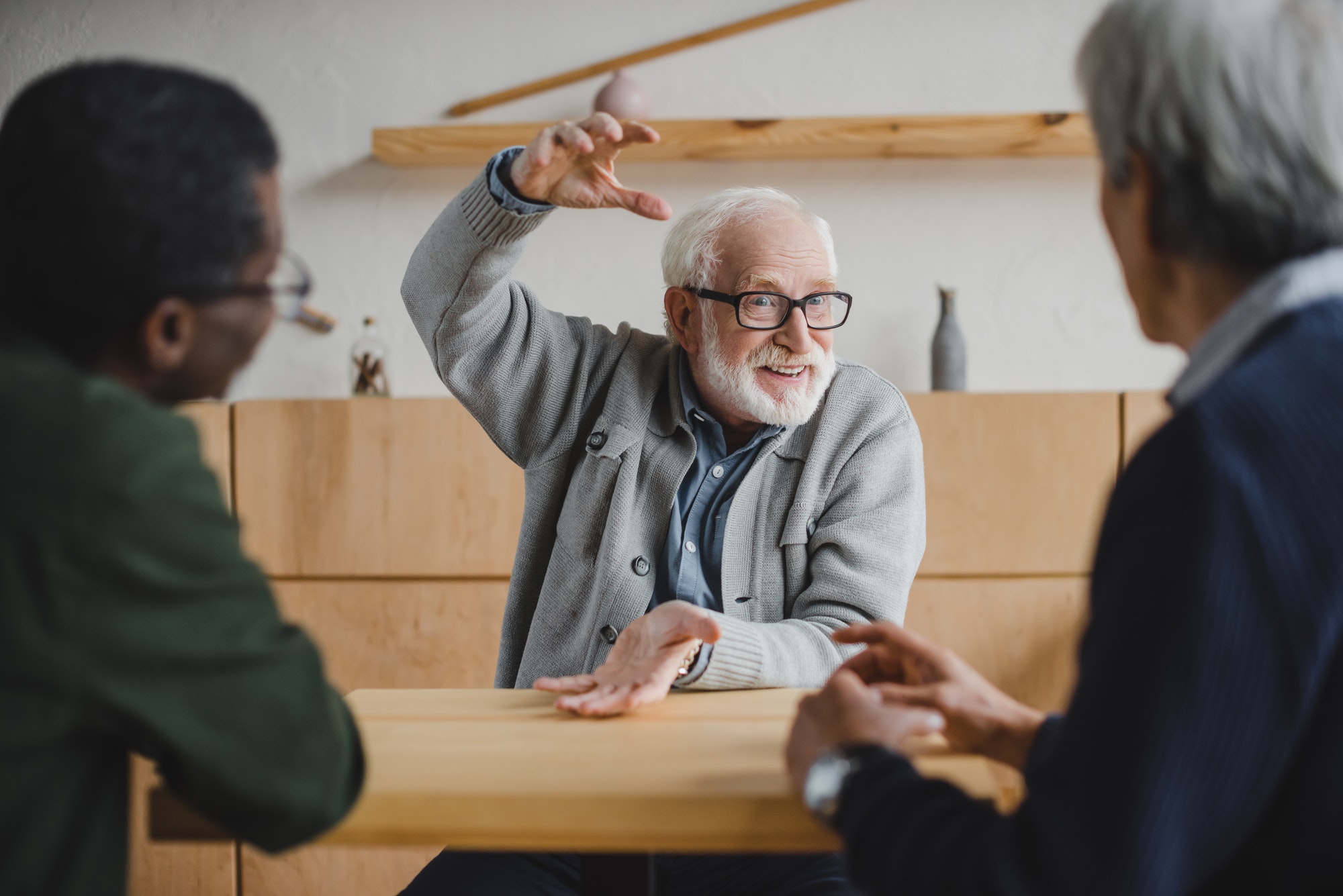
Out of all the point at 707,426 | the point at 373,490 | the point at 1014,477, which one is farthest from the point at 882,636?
the point at 373,490

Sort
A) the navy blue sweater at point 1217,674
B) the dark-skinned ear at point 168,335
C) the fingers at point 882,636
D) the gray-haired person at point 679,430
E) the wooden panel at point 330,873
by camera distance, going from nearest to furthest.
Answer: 1. the navy blue sweater at point 1217,674
2. the dark-skinned ear at point 168,335
3. the fingers at point 882,636
4. the gray-haired person at point 679,430
5. the wooden panel at point 330,873

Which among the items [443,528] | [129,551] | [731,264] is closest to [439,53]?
[443,528]

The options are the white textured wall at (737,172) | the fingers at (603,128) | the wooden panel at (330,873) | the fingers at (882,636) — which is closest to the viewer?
the fingers at (882,636)

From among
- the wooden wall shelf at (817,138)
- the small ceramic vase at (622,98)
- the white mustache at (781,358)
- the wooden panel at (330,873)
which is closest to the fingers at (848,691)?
the white mustache at (781,358)

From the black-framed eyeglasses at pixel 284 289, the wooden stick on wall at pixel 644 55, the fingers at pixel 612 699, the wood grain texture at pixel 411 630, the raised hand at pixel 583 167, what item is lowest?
the wood grain texture at pixel 411 630

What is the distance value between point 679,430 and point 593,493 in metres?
0.18

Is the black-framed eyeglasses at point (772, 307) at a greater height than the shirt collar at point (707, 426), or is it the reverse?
the black-framed eyeglasses at point (772, 307)

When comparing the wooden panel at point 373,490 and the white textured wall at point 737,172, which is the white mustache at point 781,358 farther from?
the white textured wall at point 737,172

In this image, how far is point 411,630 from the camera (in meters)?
2.71

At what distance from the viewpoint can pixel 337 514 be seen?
2.73m

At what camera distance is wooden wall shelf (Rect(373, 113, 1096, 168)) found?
2.85 m

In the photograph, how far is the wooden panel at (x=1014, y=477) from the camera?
Answer: 2.65 m

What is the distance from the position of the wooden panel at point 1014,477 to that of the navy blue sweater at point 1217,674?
6.73ft

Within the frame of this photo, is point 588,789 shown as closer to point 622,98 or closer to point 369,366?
point 369,366
